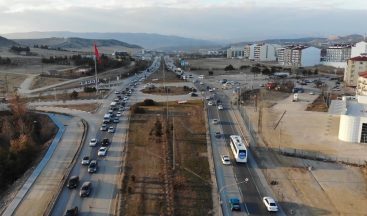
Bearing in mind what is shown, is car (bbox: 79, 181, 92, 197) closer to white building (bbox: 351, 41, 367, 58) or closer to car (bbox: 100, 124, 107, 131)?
car (bbox: 100, 124, 107, 131)

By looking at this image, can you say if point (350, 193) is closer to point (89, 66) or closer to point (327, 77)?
point (327, 77)

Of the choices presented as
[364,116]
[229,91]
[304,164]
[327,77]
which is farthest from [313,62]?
[304,164]

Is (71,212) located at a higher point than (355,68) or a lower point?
lower

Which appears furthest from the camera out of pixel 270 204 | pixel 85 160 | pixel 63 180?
pixel 85 160

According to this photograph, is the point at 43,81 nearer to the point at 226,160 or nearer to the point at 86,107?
the point at 86,107

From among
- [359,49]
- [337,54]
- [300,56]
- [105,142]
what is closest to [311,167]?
[105,142]

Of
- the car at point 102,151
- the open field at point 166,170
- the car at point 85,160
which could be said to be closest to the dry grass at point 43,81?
the open field at point 166,170

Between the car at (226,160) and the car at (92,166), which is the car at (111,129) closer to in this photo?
the car at (92,166)
